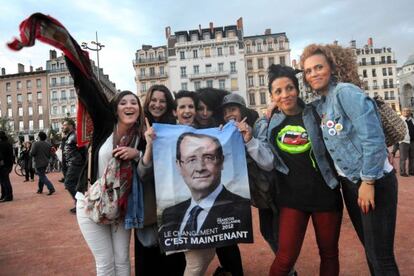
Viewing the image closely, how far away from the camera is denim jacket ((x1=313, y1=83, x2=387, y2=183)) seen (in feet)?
7.11

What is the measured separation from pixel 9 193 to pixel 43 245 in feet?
18.8

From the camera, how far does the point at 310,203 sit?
258 centimetres

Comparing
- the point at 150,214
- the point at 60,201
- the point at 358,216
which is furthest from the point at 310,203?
the point at 60,201

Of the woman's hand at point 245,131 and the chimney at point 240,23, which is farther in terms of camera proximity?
the chimney at point 240,23

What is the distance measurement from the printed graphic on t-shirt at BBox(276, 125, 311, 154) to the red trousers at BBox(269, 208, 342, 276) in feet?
1.55

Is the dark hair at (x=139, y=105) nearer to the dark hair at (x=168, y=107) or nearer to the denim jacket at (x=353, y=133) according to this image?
the dark hair at (x=168, y=107)

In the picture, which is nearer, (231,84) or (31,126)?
(231,84)

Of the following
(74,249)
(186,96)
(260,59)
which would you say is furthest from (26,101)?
(186,96)

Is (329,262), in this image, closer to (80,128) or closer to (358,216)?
(358,216)

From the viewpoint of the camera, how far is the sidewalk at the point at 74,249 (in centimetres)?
392

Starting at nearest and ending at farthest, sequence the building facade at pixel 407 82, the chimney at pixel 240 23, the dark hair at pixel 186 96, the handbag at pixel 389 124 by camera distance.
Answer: the handbag at pixel 389 124 < the dark hair at pixel 186 96 < the chimney at pixel 240 23 < the building facade at pixel 407 82

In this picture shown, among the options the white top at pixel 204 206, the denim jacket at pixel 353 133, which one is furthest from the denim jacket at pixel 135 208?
the denim jacket at pixel 353 133

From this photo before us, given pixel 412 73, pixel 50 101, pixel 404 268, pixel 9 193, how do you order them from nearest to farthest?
pixel 404 268 → pixel 9 193 → pixel 50 101 → pixel 412 73

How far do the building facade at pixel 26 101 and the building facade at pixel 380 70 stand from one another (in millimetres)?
65004
